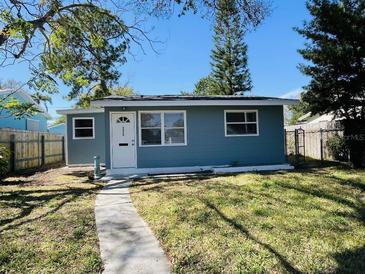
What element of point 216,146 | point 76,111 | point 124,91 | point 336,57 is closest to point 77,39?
point 76,111

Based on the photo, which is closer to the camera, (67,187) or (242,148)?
(67,187)

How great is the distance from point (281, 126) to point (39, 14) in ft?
33.3

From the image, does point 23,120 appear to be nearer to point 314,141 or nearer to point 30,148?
point 30,148

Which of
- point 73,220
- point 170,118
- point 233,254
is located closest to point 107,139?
point 170,118

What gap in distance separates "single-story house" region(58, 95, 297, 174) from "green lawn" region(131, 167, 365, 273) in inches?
131

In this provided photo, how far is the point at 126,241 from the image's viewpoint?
197 inches

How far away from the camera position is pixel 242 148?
532 inches

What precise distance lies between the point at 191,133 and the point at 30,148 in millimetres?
8608

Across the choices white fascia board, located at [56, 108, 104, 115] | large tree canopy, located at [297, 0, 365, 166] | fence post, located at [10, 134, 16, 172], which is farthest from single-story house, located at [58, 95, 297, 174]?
fence post, located at [10, 134, 16, 172]

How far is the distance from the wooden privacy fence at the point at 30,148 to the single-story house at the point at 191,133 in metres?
4.44

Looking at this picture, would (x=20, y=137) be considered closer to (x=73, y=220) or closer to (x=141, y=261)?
(x=73, y=220)

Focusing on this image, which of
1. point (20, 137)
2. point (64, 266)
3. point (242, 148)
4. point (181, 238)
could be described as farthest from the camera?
point (20, 137)

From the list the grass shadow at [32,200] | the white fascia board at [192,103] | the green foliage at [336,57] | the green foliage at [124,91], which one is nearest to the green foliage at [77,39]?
the white fascia board at [192,103]

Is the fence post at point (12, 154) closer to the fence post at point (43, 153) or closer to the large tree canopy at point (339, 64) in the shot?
the fence post at point (43, 153)
